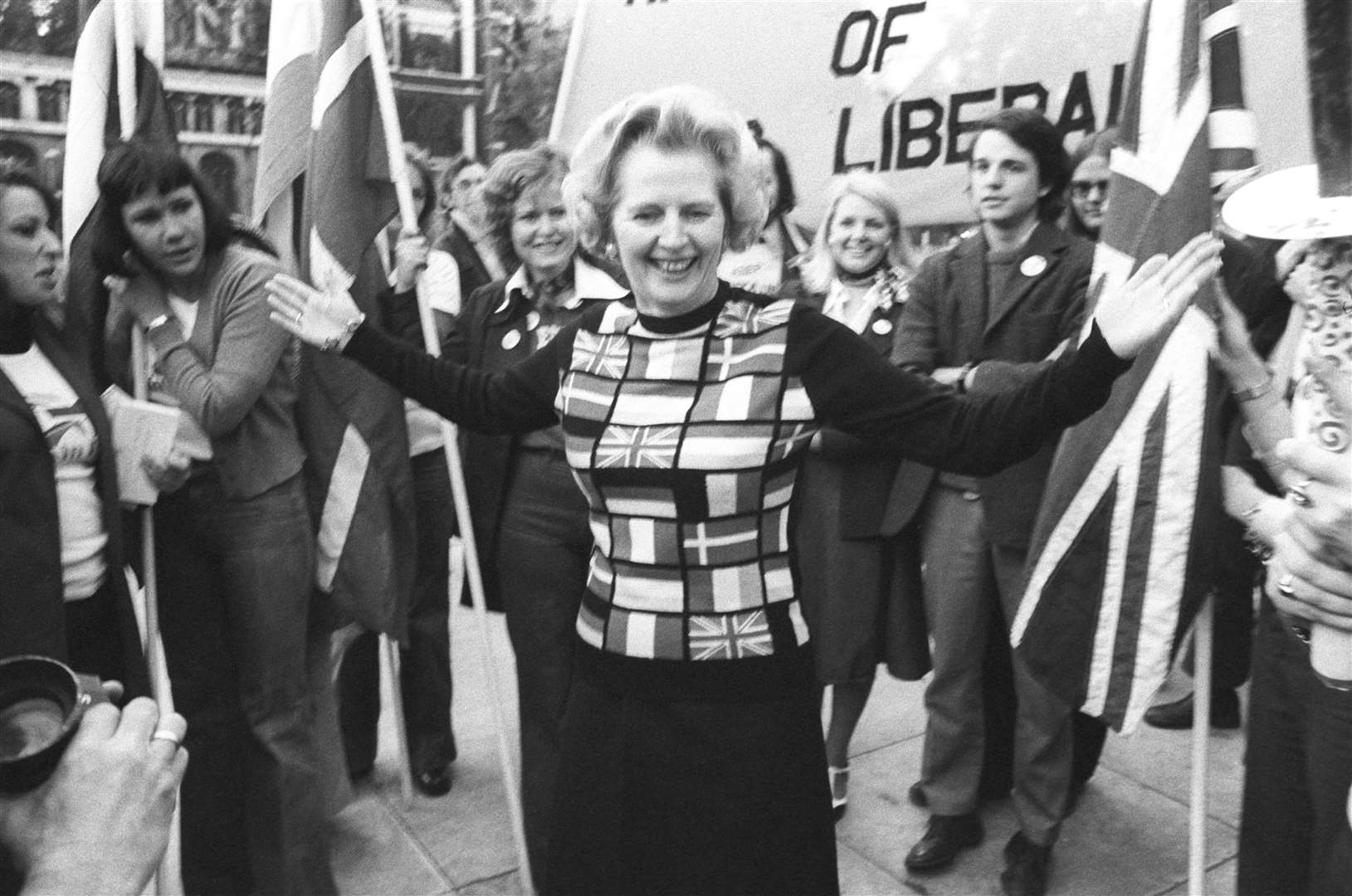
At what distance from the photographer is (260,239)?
290 cm

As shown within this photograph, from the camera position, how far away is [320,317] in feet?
7.76

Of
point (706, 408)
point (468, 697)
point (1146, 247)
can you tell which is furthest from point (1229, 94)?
point (468, 697)

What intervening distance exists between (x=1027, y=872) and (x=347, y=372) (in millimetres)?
2263

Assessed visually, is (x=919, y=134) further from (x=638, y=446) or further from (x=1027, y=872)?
(x=638, y=446)

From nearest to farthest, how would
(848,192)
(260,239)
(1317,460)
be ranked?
(1317,460), (260,239), (848,192)

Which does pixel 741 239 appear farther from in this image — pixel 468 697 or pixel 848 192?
pixel 468 697

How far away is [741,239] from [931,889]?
6.43 ft

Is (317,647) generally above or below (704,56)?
below

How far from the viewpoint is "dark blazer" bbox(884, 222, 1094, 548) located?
2.83 meters

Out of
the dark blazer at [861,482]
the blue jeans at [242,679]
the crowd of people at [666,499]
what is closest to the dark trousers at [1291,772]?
the crowd of people at [666,499]

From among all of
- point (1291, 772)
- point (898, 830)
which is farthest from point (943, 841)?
point (1291, 772)

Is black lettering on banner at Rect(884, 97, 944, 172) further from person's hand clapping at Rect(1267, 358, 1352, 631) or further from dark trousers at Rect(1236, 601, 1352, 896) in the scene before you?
person's hand clapping at Rect(1267, 358, 1352, 631)

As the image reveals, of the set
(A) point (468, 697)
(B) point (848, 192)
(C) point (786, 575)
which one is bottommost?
(A) point (468, 697)

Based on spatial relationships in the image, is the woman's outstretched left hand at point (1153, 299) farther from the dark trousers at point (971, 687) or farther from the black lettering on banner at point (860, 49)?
the black lettering on banner at point (860, 49)
